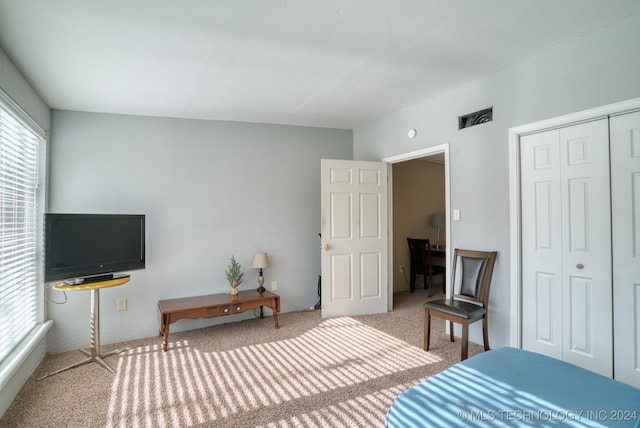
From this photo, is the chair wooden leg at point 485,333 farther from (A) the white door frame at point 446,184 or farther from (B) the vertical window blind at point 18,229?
(B) the vertical window blind at point 18,229

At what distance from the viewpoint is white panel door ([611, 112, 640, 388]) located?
2.11 m

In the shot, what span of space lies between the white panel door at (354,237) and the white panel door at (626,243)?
235 centimetres

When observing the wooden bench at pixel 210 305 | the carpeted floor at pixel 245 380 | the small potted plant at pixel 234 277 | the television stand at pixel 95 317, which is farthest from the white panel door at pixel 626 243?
the television stand at pixel 95 317

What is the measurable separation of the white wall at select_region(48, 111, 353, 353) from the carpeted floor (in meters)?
0.47

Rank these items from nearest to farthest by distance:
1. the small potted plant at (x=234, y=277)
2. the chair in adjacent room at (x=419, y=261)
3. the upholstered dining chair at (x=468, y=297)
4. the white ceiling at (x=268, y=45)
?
the white ceiling at (x=268, y=45) → the upholstered dining chair at (x=468, y=297) → the small potted plant at (x=234, y=277) → the chair in adjacent room at (x=419, y=261)

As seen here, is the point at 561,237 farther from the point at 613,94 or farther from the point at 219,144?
the point at 219,144

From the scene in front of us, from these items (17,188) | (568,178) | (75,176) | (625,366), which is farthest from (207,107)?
(625,366)

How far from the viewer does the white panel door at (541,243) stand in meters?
2.53

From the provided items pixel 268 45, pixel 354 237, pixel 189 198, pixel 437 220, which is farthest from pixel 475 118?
pixel 189 198

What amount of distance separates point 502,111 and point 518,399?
2.37 meters

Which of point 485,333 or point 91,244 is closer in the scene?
point 485,333

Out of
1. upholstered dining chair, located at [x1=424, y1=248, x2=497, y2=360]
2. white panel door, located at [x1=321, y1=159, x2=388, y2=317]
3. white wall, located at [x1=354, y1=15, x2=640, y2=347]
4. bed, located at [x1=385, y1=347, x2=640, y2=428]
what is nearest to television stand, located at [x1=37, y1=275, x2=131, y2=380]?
white panel door, located at [x1=321, y1=159, x2=388, y2=317]

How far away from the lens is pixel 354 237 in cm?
414

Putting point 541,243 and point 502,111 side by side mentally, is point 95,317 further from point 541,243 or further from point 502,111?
point 502,111
